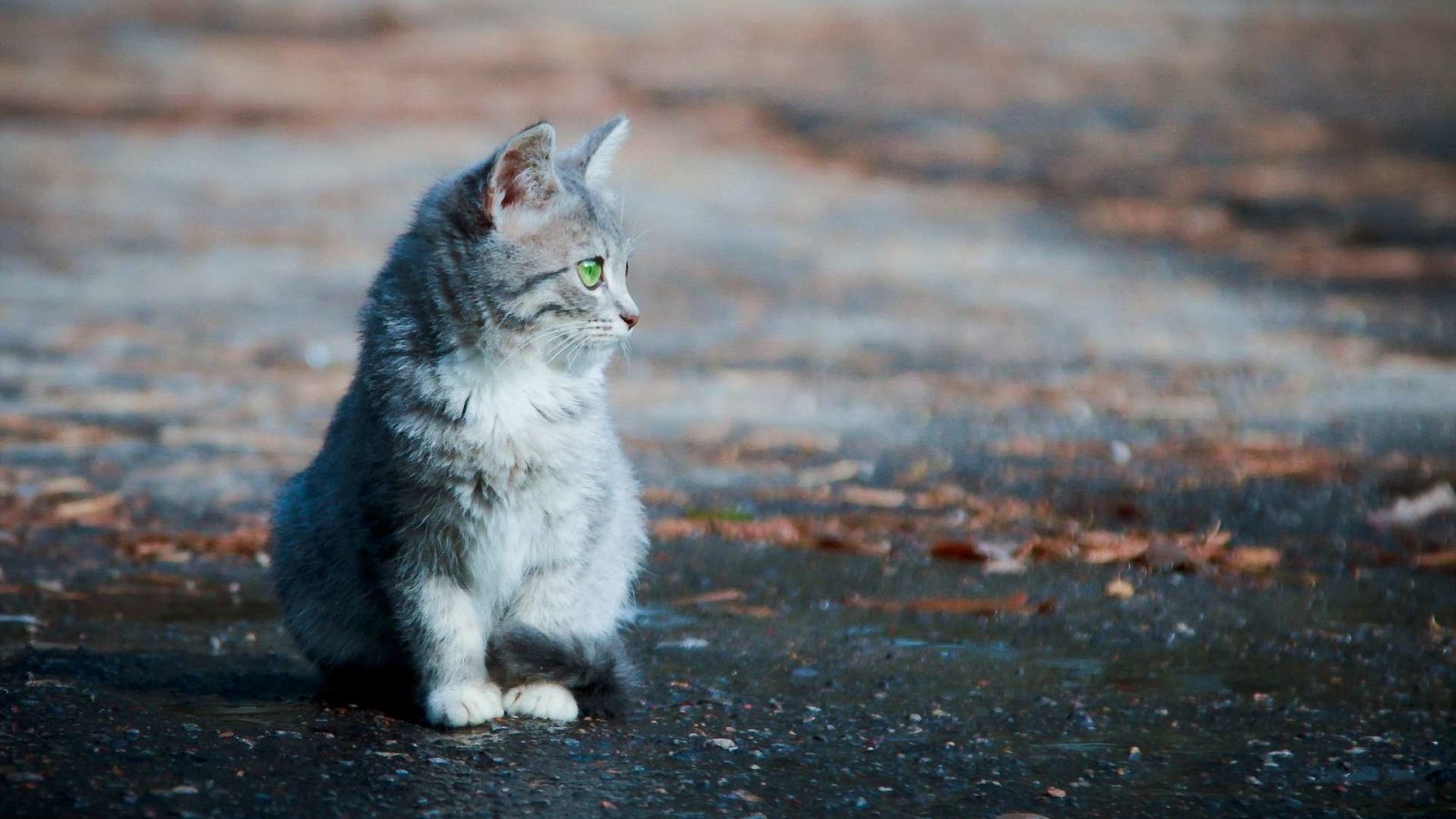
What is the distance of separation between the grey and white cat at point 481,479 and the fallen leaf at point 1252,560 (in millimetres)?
2560

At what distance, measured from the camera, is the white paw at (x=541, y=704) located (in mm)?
3881

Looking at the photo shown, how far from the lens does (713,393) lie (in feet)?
29.1

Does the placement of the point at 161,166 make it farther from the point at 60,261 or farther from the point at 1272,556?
the point at 1272,556

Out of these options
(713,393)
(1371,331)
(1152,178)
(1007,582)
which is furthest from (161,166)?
(1007,582)

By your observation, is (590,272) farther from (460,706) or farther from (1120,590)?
(1120,590)

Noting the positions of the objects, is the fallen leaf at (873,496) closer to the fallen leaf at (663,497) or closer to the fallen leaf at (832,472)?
the fallen leaf at (832,472)

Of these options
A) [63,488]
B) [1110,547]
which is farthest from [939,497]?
[63,488]

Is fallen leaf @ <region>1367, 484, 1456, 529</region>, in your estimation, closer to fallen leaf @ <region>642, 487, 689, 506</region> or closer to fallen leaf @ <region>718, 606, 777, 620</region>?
fallen leaf @ <region>718, 606, 777, 620</region>

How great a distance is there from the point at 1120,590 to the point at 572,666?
2.20 meters

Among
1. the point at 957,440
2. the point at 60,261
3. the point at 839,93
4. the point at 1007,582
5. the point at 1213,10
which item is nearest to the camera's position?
the point at 1007,582

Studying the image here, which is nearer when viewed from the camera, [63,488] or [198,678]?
[198,678]

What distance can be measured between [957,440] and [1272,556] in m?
2.28

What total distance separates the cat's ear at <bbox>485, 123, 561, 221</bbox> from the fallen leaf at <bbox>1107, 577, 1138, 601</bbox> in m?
2.39

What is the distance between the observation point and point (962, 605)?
5117mm
